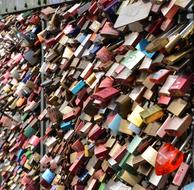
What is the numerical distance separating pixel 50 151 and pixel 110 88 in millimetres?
957

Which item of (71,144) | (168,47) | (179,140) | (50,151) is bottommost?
(50,151)

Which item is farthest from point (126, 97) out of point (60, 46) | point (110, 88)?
point (60, 46)

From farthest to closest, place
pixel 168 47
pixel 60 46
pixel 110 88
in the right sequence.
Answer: pixel 60 46, pixel 110 88, pixel 168 47

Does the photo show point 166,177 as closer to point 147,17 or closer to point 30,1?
point 147,17

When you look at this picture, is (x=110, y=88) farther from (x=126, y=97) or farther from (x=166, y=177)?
(x=166, y=177)

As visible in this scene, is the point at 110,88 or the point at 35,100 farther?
the point at 35,100


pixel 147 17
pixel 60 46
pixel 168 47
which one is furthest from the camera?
pixel 60 46

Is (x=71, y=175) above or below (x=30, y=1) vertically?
below

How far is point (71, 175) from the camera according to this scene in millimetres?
2926

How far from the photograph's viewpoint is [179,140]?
2.06m

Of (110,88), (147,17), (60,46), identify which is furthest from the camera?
(60,46)

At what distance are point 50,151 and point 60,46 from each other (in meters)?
0.70

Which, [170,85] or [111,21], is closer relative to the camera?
[170,85]

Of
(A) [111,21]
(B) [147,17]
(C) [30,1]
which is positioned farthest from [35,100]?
(B) [147,17]
